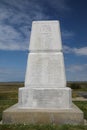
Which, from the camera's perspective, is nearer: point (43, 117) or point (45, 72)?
point (43, 117)

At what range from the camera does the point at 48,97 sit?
384 inches

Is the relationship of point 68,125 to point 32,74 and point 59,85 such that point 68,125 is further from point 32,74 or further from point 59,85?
point 32,74

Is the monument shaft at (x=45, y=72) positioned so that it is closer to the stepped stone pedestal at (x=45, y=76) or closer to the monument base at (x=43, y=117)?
the stepped stone pedestal at (x=45, y=76)

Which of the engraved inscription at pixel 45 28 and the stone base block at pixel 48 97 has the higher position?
the engraved inscription at pixel 45 28

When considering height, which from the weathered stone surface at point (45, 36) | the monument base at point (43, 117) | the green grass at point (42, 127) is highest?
Answer: the weathered stone surface at point (45, 36)

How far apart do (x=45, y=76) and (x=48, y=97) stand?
82 centimetres

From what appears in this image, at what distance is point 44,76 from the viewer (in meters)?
10.1

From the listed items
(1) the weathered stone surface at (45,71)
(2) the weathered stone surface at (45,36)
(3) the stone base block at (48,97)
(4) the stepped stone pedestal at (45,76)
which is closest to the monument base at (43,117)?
(4) the stepped stone pedestal at (45,76)


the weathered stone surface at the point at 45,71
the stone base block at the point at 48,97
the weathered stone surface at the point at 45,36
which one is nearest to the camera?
the stone base block at the point at 48,97

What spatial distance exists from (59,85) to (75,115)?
1.57 m

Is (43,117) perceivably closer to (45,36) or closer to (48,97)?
(48,97)

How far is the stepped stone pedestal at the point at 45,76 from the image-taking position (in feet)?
32.0

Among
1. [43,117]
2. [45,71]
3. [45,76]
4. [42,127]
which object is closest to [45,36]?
[45,71]

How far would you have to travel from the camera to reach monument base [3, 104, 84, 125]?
878cm
